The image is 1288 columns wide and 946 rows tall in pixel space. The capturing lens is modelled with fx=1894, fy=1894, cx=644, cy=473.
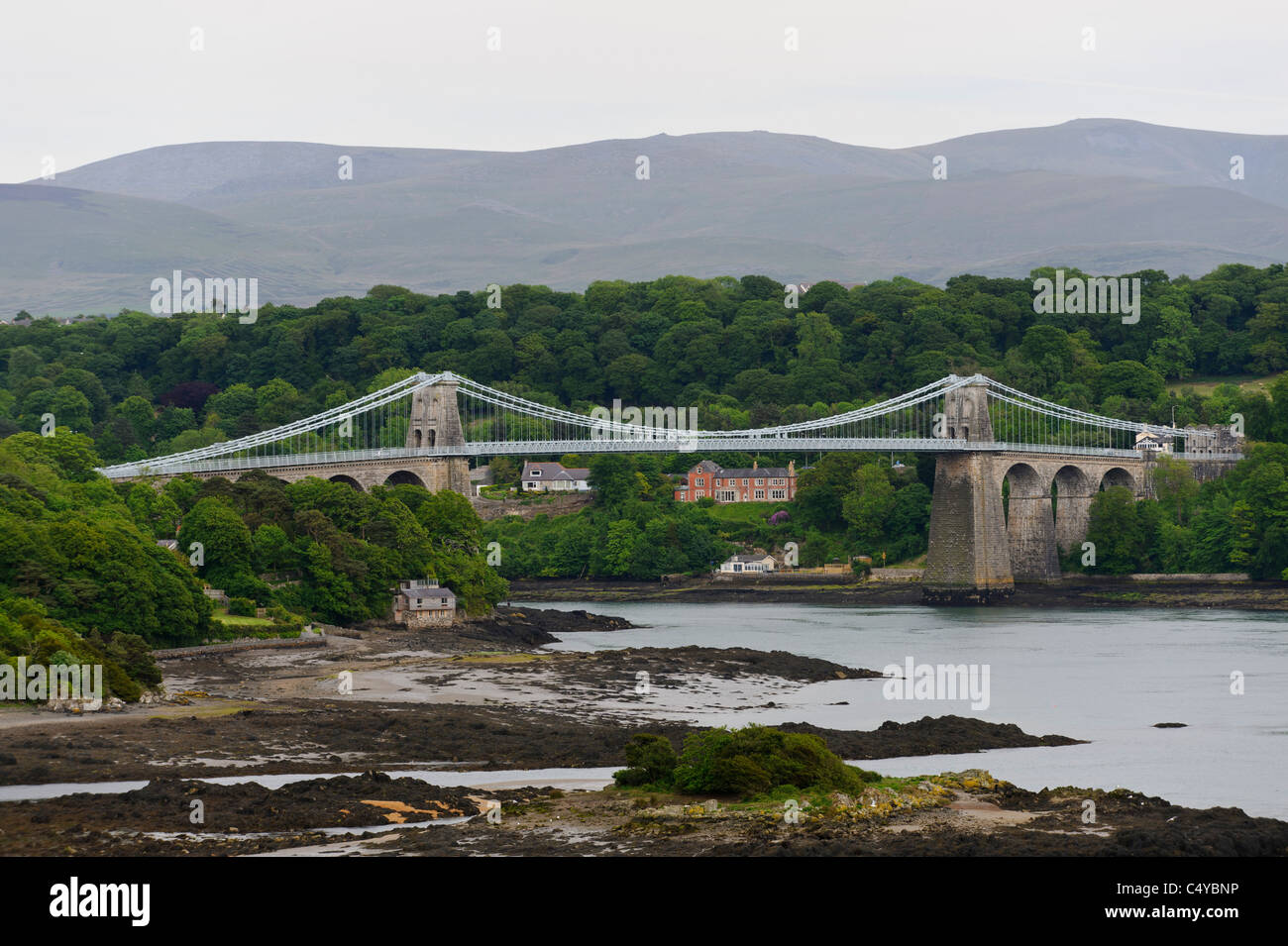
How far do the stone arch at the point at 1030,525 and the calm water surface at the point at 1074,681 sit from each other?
9.10 m

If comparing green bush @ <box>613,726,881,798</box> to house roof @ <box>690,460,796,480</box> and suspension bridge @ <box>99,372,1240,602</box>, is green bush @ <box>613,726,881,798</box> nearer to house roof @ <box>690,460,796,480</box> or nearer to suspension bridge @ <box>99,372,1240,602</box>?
suspension bridge @ <box>99,372,1240,602</box>

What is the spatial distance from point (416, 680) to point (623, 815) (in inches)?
679

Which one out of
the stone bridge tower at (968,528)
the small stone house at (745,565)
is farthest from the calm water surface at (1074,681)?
the small stone house at (745,565)

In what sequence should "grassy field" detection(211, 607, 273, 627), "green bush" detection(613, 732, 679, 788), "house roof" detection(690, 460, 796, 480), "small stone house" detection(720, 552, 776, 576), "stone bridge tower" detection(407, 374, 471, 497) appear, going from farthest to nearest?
"house roof" detection(690, 460, 796, 480), "small stone house" detection(720, 552, 776, 576), "stone bridge tower" detection(407, 374, 471, 497), "grassy field" detection(211, 607, 273, 627), "green bush" detection(613, 732, 679, 788)

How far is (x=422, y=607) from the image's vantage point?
174 feet

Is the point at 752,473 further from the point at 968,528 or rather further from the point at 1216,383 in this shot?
the point at 1216,383

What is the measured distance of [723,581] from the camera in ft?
259

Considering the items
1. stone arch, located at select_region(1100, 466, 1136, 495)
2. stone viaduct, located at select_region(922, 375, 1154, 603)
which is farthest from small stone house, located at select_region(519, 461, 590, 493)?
stone arch, located at select_region(1100, 466, 1136, 495)

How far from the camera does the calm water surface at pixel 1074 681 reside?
97.0 ft

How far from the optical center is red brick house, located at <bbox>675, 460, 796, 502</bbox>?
87.2m

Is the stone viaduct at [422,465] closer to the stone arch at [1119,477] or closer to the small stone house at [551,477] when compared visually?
the small stone house at [551,477]

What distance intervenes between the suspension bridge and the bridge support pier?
2.2 inches

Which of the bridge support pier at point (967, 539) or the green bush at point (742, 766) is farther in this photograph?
the bridge support pier at point (967, 539)
